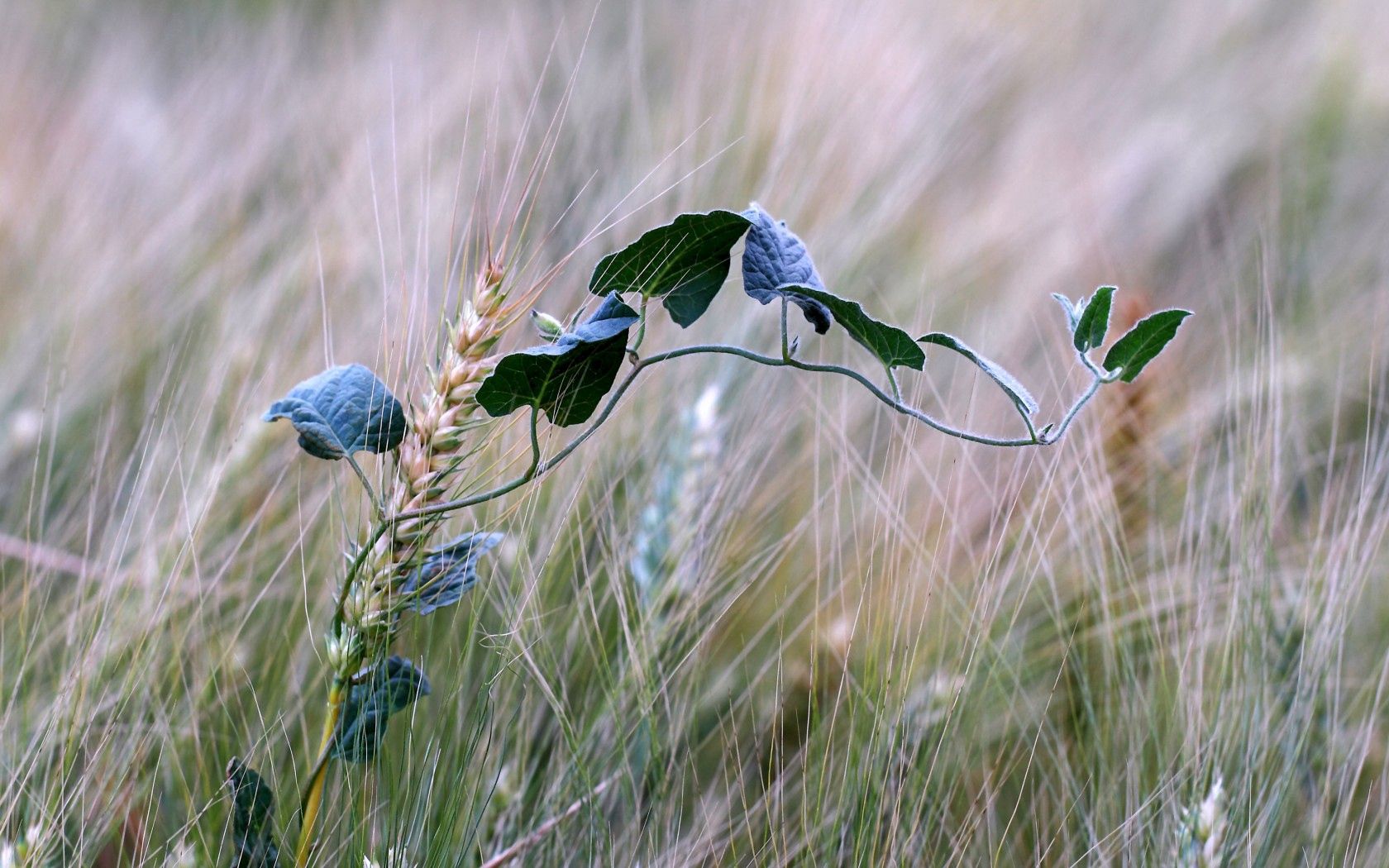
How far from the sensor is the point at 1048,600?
0.88m

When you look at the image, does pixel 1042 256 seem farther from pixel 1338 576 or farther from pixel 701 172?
pixel 1338 576

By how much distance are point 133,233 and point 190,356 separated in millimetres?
295

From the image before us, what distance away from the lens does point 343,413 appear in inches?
17.6

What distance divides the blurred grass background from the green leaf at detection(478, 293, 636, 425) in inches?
2.9

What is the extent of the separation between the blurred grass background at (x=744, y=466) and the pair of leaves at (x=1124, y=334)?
0.44ft

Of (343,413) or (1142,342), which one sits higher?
(1142,342)

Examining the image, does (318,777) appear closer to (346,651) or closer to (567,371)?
(346,651)

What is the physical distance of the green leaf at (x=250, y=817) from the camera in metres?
0.48

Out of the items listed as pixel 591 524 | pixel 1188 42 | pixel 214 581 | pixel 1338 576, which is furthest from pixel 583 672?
pixel 1188 42

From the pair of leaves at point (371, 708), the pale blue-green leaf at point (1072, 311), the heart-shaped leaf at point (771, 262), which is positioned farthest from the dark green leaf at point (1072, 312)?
the pair of leaves at point (371, 708)

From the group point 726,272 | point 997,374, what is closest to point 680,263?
point 726,272

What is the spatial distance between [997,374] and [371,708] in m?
0.31

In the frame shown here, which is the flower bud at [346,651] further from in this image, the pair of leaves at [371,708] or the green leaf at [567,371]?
the green leaf at [567,371]

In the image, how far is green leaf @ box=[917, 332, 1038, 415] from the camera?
41 centimetres
